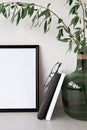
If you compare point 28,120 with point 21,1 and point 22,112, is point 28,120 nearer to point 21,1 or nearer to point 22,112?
point 22,112

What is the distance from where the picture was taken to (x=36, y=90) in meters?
1.27

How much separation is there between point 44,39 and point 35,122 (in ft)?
1.50

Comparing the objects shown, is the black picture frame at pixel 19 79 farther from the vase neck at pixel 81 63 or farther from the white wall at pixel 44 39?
the vase neck at pixel 81 63

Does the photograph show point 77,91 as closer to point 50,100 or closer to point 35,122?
point 50,100

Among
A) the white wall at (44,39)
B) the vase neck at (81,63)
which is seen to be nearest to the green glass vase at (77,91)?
the vase neck at (81,63)

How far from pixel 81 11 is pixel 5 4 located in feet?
1.37

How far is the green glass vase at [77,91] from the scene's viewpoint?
45.2 inches

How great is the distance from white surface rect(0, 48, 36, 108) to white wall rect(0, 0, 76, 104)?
0.19ft

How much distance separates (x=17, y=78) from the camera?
1273 mm

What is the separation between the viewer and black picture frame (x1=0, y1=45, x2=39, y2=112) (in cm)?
127

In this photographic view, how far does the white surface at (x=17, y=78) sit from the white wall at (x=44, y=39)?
0.19 feet

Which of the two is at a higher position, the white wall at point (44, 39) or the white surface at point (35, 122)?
the white wall at point (44, 39)

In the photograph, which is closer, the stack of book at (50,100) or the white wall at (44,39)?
the stack of book at (50,100)

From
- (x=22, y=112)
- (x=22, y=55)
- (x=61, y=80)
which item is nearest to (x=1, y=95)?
(x=22, y=112)
